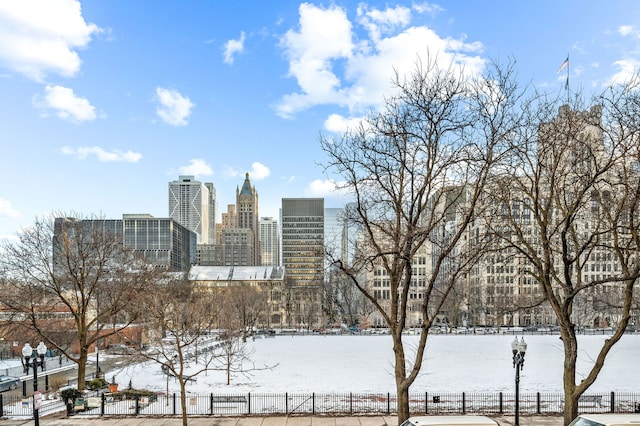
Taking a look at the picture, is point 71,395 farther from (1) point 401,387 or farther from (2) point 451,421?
(2) point 451,421

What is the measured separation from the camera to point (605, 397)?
26.7 m

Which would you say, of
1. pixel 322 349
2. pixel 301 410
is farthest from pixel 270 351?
pixel 301 410

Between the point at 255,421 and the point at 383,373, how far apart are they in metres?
16.9

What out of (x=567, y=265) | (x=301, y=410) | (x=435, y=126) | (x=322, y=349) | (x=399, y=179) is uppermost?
(x=435, y=126)

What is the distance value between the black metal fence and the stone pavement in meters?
0.66

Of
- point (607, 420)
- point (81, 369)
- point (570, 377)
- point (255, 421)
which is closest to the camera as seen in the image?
point (607, 420)

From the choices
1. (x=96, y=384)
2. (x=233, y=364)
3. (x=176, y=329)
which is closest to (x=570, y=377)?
(x=176, y=329)

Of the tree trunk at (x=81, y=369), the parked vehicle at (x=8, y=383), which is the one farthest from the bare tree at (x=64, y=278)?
the parked vehicle at (x=8, y=383)

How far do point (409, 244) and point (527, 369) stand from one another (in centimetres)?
2730

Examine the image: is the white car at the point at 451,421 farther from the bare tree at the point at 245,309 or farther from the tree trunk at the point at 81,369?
the bare tree at the point at 245,309

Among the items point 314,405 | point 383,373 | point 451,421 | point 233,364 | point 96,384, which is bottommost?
point 233,364

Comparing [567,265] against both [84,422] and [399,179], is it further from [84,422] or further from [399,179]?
[84,422]

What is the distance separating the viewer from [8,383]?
106 feet

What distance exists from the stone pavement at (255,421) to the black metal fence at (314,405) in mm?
663
